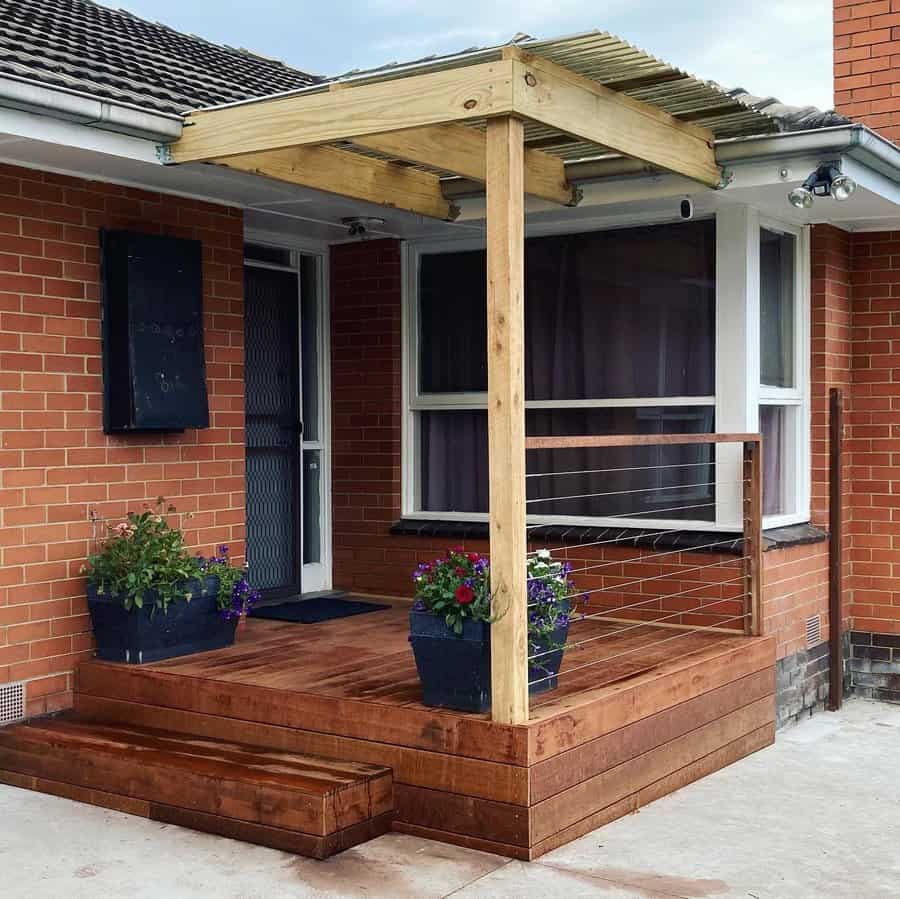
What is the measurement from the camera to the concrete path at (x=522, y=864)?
164 inches

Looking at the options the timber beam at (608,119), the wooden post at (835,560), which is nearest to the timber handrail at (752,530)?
the wooden post at (835,560)

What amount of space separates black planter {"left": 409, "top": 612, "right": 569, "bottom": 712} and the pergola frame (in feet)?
0.54

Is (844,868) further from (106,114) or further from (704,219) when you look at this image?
(106,114)

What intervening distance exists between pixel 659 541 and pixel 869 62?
11.5ft

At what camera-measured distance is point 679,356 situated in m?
6.82

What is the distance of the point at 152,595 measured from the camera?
5.59 m

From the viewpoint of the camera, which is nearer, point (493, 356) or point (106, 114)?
point (493, 356)

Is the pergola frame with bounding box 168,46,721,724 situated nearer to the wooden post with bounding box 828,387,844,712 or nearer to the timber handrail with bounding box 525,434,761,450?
the timber handrail with bounding box 525,434,761,450

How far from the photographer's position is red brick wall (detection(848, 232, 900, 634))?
7465 millimetres

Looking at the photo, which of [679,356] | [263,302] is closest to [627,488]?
[679,356]

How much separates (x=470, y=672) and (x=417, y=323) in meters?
3.50

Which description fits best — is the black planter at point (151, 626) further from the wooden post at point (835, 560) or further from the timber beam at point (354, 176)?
the wooden post at point (835, 560)

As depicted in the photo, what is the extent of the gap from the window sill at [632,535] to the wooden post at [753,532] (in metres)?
0.16

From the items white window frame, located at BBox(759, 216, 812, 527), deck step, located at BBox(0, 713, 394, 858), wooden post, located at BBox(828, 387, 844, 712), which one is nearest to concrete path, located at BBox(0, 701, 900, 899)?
deck step, located at BBox(0, 713, 394, 858)
